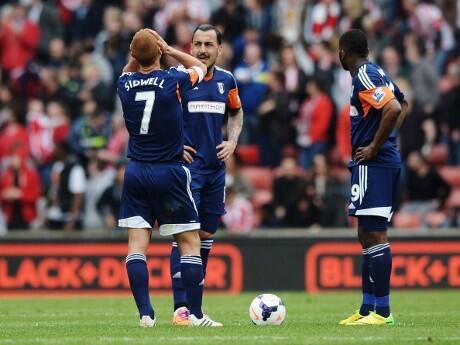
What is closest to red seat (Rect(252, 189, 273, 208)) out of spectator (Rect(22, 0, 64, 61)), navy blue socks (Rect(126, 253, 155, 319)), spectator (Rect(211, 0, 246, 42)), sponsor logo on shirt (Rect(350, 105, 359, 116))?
spectator (Rect(211, 0, 246, 42))

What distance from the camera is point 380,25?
24.9 meters

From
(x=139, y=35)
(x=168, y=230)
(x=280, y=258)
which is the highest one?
(x=139, y=35)

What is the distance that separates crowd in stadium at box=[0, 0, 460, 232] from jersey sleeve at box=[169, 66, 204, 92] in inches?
365

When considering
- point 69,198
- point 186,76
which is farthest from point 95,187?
point 186,76

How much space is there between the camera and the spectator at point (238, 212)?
21594 millimetres

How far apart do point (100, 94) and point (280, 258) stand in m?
5.54

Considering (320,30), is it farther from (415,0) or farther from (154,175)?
(154,175)

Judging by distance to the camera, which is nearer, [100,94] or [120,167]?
[120,167]

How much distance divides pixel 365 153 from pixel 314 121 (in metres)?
10.0

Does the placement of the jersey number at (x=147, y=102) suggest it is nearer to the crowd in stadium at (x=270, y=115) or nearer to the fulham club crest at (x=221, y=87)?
the fulham club crest at (x=221, y=87)

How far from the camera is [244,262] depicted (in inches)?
833

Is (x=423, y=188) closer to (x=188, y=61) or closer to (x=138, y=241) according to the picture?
(x=188, y=61)

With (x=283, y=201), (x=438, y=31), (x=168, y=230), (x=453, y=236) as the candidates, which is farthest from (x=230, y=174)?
(x=168, y=230)

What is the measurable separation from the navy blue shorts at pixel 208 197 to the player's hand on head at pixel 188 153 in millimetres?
162
